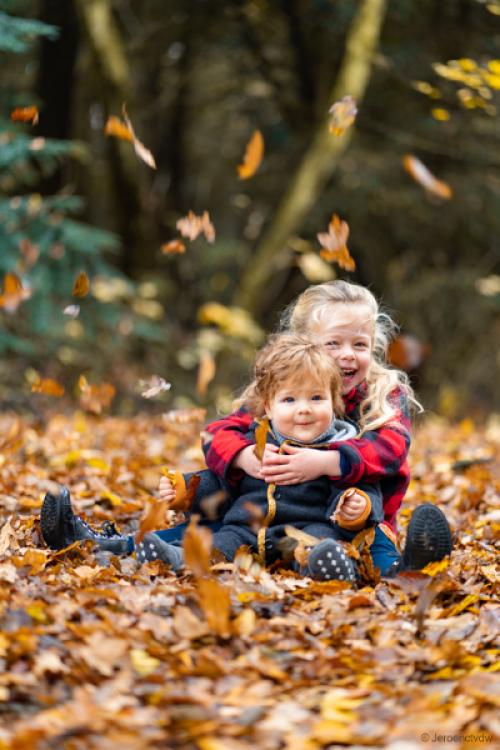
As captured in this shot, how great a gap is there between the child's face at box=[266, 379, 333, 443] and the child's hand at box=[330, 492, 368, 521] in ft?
0.98

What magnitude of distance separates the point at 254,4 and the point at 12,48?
5336 millimetres

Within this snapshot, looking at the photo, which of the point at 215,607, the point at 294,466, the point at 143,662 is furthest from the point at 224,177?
the point at 143,662

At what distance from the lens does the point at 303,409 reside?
12.0ft

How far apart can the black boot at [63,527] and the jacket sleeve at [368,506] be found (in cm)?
89

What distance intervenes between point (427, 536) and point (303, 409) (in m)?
0.70

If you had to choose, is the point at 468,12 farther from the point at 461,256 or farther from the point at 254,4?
the point at 461,256

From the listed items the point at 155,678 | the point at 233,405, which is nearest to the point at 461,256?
the point at 233,405

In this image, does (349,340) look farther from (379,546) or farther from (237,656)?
(237,656)

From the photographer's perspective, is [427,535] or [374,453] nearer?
[427,535]

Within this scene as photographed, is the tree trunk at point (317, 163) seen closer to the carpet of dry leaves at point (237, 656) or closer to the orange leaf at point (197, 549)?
the carpet of dry leaves at point (237, 656)

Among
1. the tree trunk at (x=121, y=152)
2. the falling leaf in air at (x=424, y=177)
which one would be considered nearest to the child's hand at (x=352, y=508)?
the falling leaf in air at (x=424, y=177)

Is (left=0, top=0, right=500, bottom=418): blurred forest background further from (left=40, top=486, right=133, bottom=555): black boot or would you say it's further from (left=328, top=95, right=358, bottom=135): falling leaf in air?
(left=40, top=486, right=133, bottom=555): black boot

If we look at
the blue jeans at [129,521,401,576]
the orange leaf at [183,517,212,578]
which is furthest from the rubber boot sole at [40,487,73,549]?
the orange leaf at [183,517,212,578]

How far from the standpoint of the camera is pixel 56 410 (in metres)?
10.4
